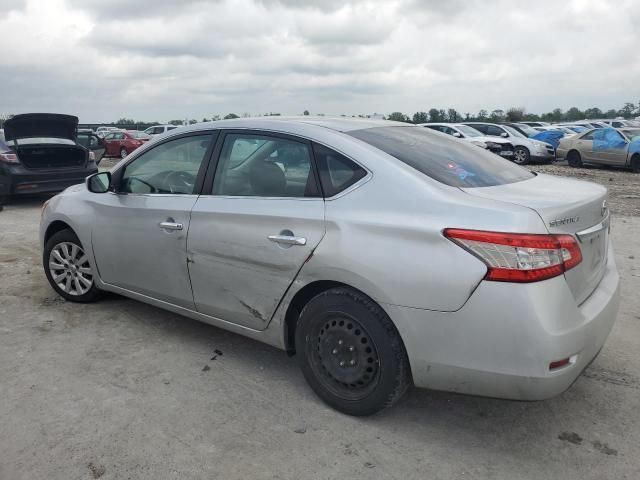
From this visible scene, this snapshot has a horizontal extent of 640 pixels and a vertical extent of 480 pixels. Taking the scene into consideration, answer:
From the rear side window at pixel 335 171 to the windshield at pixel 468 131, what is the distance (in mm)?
16671

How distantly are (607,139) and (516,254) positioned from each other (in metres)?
16.3

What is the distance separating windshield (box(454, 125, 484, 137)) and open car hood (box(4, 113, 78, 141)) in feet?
42.0

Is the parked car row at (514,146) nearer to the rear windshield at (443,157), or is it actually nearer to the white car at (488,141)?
the white car at (488,141)

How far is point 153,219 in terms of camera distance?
3.77 m

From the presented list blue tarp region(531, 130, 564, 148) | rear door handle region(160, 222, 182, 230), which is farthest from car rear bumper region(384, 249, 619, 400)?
blue tarp region(531, 130, 564, 148)

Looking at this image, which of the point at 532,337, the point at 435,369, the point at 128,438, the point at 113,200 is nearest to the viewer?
the point at 532,337

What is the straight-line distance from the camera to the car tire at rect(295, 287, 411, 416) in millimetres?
2746

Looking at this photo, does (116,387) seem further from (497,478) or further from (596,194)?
(596,194)

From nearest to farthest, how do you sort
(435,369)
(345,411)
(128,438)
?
(435,369)
(128,438)
(345,411)

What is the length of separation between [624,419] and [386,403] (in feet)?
4.26

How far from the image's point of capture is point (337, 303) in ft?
9.43

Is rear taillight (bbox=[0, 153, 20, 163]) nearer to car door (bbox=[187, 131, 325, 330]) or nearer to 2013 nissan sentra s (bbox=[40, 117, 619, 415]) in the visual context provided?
2013 nissan sentra s (bbox=[40, 117, 619, 415])

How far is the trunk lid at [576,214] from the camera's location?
2.58 m

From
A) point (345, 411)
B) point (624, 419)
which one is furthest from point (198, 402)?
point (624, 419)
